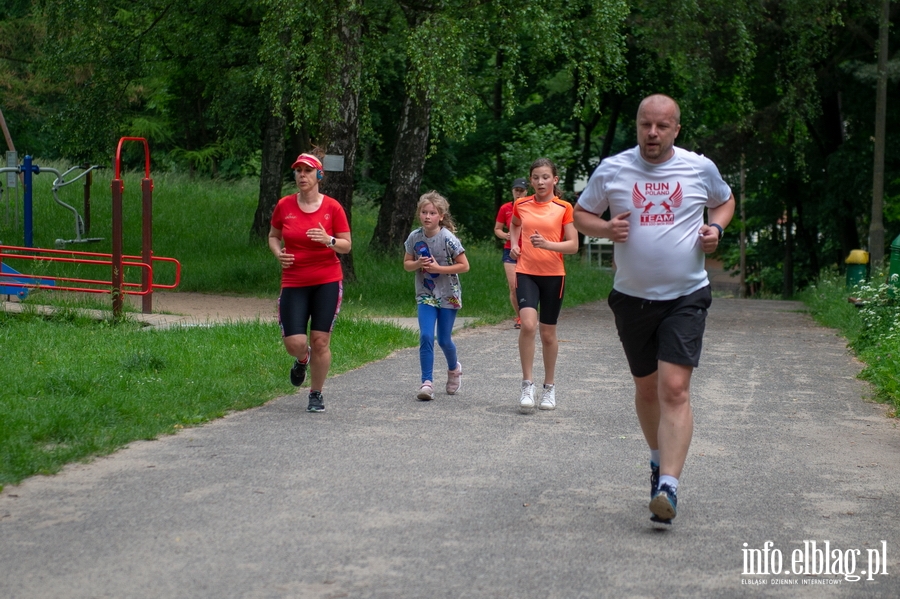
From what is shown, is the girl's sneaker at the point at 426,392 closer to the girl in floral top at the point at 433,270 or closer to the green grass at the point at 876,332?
the girl in floral top at the point at 433,270

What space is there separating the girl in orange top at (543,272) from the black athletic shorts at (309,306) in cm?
148

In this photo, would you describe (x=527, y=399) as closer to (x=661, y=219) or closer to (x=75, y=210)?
(x=661, y=219)

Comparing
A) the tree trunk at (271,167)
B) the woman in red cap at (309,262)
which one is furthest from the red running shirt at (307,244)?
the tree trunk at (271,167)

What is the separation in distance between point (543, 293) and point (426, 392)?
121cm

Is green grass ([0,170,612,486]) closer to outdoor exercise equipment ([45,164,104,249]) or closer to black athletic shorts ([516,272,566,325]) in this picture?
outdoor exercise equipment ([45,164,104,249])

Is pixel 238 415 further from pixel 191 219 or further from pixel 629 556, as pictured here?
pixel 191 219

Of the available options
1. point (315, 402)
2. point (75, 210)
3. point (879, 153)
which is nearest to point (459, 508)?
point (315, 402)

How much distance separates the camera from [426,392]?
351 inches

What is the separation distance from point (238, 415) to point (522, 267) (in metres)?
2.48

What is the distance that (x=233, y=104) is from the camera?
24672 mm

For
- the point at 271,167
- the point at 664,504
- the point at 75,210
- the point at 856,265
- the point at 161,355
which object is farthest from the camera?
the point at 271,167

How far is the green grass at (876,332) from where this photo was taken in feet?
32.8

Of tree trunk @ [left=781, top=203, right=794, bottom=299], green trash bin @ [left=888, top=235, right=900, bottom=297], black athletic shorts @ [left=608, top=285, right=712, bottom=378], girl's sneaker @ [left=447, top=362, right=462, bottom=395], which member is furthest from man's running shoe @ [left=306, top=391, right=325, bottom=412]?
tree trunk @ [left=781, top=203, right=794, bottom=299]

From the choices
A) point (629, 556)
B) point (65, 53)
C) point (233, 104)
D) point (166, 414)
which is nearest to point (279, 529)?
point (629, 556)
